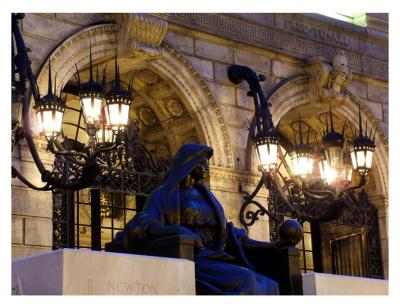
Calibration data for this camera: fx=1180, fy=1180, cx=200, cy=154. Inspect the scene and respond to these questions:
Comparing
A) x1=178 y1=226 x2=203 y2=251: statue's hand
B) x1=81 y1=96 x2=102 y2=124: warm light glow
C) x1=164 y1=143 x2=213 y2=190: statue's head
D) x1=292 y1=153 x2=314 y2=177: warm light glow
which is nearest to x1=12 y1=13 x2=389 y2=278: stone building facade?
x1=292 y1=153 x2=314 y2=177: warm light glow

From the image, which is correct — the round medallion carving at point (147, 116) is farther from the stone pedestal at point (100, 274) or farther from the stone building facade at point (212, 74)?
the stone pedestal at point (100, 274)

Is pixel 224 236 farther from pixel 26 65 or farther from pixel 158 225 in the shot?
pixel 26 65

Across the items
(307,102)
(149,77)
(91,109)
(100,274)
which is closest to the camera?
(100,274)

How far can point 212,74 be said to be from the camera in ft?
58.0

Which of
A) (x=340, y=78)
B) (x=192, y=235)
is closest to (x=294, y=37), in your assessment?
(x=340, y=78)

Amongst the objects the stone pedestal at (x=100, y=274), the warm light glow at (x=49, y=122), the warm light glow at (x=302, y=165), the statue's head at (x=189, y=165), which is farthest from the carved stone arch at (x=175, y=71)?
the stone pedestal at (x=100, y=274)

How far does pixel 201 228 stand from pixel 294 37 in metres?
9.06

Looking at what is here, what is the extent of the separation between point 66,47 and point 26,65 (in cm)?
246

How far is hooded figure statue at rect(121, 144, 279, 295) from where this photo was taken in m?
10.0

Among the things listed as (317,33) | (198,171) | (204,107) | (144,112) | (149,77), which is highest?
(317,33)

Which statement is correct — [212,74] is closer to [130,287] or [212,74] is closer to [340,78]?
[340,78]

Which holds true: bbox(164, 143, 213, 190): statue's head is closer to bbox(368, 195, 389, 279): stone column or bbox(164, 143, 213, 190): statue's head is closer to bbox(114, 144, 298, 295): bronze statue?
bbox(114, 144, 298, 295): bronze statue

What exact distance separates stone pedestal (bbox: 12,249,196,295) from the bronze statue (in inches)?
12.6
